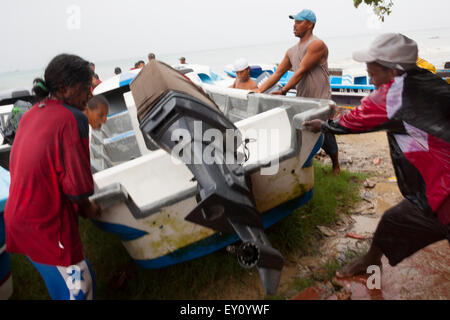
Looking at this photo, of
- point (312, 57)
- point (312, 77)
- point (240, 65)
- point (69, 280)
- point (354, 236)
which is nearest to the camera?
point (69, 280)

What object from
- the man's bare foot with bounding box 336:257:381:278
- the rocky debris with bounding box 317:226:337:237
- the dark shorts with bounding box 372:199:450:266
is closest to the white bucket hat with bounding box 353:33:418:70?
the dark shorts with bounding box 372:199:450:266

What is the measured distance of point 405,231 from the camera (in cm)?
188

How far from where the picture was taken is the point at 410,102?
4.95ft

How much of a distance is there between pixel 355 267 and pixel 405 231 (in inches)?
21.5

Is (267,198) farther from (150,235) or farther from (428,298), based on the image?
Result: (428,298)

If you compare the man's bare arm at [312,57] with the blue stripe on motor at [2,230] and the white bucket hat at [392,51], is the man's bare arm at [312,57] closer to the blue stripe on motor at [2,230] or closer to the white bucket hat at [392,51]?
the white bucket hat at [392,51]

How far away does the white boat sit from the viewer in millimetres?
1886

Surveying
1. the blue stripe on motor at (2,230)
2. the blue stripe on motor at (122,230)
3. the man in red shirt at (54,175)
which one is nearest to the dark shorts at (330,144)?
the blue stripe on motor at (122,230)

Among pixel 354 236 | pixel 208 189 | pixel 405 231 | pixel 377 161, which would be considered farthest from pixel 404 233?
pixel 377 161

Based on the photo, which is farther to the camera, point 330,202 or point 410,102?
point 330,202

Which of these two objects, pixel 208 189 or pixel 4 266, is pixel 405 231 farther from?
pixel 4 266

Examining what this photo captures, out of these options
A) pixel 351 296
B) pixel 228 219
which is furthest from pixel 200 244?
pixel 351 296

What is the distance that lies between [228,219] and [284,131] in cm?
171

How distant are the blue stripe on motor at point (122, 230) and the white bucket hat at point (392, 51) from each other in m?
1.78
